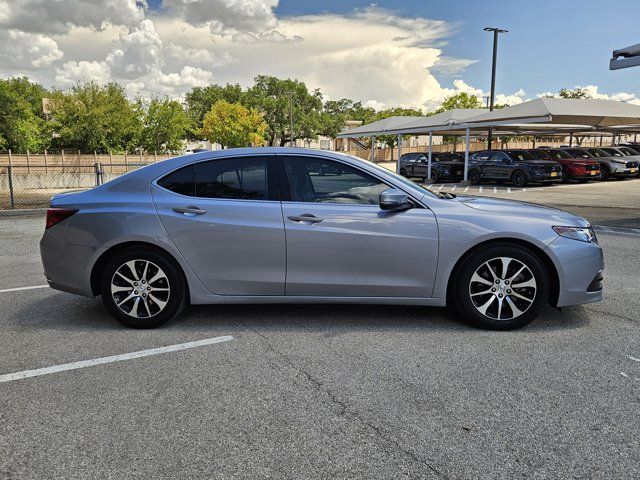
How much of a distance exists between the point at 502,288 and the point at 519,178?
1974 cm

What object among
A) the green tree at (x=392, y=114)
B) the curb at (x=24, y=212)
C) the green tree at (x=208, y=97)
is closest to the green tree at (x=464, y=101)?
the green tree at (x=392, y=114)

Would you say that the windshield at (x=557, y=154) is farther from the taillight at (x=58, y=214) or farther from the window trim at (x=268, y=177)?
the taillight at (x=58, y=214)

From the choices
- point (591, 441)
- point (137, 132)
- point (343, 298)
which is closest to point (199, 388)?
point (343, 298)

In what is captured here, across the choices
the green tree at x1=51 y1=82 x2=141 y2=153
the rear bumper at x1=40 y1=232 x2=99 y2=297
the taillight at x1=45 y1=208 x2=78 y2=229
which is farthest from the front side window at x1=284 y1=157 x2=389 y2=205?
the green tree at x1=51 y1=82 x2=141 y2=153

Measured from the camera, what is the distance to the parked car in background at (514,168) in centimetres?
2209

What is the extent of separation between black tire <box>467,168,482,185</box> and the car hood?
68.3 feet

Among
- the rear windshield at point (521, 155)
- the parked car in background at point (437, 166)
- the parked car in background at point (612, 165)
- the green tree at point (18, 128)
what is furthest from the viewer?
the green tree at point (18, 128)

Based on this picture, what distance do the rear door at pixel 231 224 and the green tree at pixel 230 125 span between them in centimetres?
6458

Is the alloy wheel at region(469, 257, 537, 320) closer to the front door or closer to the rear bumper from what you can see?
the front door

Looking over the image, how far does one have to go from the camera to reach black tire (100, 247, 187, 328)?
445 centimetres

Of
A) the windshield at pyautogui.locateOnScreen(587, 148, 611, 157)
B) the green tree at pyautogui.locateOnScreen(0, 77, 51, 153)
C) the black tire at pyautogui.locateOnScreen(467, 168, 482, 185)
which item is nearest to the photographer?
the black tire at pyautogui.locateOnScreen(467, 168, 482, 185)

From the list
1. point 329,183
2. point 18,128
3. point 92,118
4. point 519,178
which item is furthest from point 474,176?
point 18,128

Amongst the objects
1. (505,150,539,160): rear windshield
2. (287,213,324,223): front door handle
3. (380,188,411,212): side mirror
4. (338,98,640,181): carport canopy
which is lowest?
(287,213,324,223): front door handle

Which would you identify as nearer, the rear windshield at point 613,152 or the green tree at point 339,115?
the rear windshield at point 613,152
